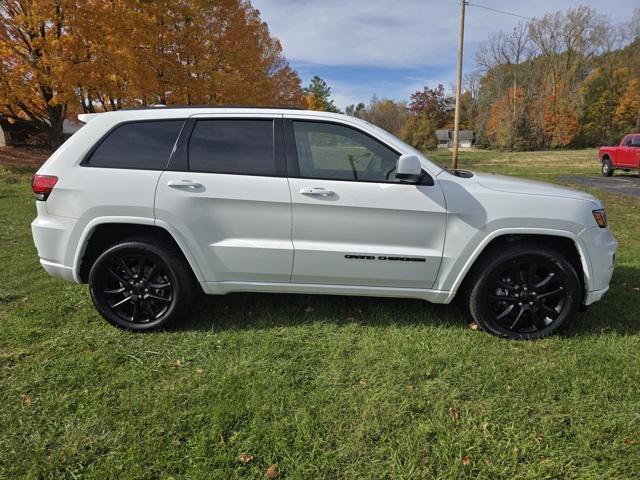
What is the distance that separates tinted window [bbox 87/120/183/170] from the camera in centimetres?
346

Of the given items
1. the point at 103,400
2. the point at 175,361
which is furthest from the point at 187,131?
the point at 103,400

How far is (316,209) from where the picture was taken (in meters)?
3.33

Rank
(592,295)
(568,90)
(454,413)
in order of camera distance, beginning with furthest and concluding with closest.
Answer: (568,90) < (592,295) < (454,413)

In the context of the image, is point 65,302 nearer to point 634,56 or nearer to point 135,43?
point 135,43

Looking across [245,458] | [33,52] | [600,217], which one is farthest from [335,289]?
[33,52]

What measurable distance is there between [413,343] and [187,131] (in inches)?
100

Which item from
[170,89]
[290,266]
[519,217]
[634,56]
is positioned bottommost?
[290,266]

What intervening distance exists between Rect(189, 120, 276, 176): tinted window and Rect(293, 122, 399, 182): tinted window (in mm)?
266

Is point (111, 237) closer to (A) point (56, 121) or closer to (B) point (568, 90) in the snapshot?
(A) point (56, 121)

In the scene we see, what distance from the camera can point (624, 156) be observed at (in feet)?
58.0

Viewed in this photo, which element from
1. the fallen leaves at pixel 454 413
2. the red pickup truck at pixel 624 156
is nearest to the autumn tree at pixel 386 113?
the red pickup truck at pixel 624 156

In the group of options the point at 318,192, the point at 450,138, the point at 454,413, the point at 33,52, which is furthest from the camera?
the point at 450,138

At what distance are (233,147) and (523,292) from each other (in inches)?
105

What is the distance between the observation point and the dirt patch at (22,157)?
17.1 meters
